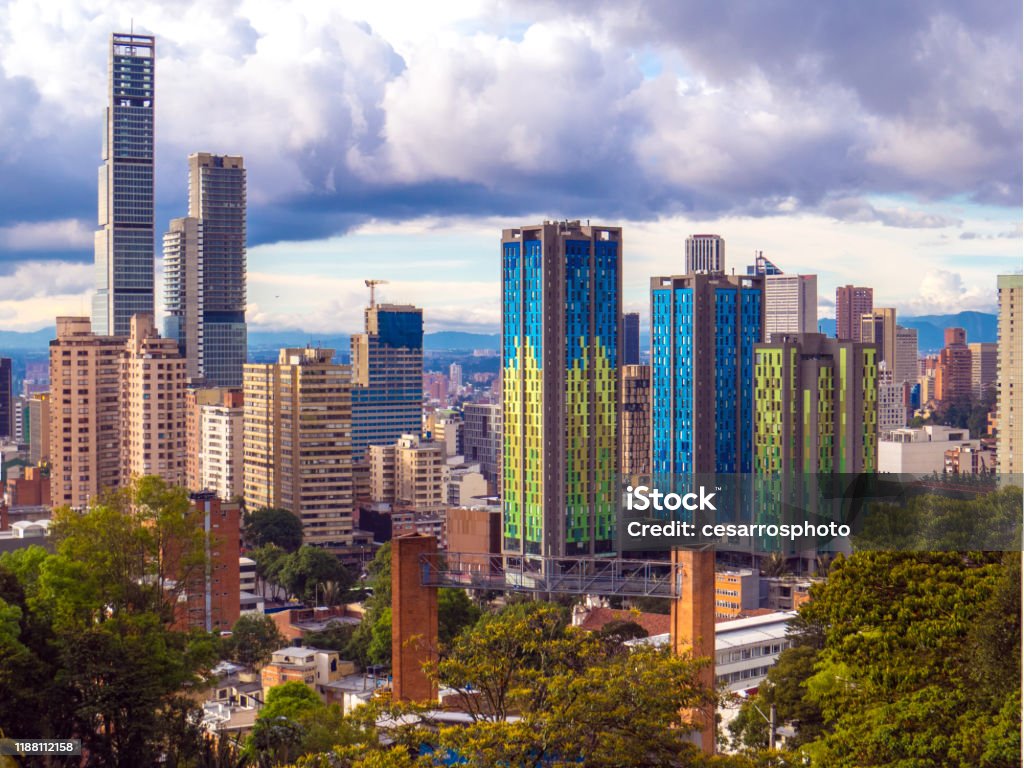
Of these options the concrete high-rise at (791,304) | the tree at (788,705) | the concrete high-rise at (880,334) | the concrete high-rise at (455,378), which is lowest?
the tree at (788,705)

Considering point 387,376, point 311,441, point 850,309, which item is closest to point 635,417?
point 311,441

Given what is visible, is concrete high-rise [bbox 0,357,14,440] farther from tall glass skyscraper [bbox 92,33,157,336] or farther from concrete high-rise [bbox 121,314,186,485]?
concrete high-rise [bbox 121,314,186,485]

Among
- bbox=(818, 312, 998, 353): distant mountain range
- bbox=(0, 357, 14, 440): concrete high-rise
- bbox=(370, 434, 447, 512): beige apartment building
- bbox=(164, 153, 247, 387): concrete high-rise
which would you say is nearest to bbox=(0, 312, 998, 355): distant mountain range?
bbox=(818, 312, 998, 353): distant mountain range

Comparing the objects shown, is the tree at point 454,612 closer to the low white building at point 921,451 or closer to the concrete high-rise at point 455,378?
the low white building at point 921,451

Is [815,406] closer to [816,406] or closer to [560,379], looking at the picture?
[816,406]

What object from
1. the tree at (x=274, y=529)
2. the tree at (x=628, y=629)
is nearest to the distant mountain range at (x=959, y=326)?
the tree at (x=628, y=629)

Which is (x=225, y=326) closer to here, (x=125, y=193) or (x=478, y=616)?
(x=125, y=193)
